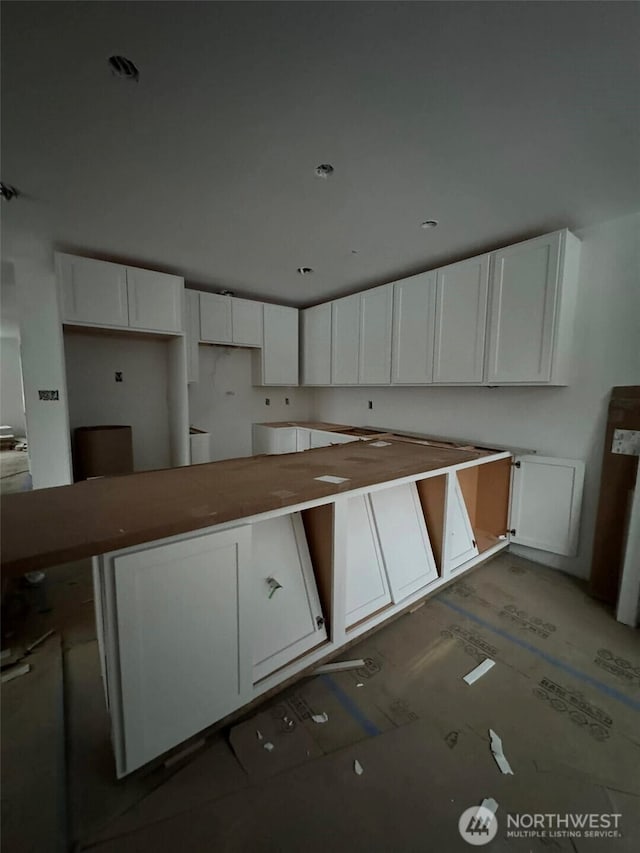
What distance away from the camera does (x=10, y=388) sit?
7375 millimetres

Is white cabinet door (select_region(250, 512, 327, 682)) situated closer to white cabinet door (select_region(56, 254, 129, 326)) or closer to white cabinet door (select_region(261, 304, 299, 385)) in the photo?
white cabinet door (select_region(56, 254, 129, 326))

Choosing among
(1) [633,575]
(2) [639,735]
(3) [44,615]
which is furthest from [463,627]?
(3) [44,615]

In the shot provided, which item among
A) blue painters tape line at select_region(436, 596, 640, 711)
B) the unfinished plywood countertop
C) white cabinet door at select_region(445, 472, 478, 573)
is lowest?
blue painters tape line at select_region(436, 596, 640, 711)

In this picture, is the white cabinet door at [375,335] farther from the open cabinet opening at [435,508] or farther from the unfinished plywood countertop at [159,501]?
the unfinished plywood countertop at [159,501]

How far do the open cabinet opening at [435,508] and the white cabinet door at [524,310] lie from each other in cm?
90

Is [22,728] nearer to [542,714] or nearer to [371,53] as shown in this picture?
[542,714]

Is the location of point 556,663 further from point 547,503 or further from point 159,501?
point 159,501

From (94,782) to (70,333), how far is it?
319 centimetres

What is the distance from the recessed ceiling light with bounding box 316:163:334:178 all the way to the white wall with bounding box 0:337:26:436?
28.7 ft

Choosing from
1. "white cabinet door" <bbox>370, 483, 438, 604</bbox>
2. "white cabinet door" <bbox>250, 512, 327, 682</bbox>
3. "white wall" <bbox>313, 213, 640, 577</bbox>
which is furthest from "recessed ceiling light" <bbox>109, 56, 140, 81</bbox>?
"white wall" <bbox>313, 213, 640, 577</bbox>

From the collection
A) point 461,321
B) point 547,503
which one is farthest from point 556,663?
point 461,321

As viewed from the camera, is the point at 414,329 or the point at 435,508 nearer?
the point at 435,508

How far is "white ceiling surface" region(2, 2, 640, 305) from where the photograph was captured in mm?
964

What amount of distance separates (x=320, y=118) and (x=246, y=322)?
8.34ft
